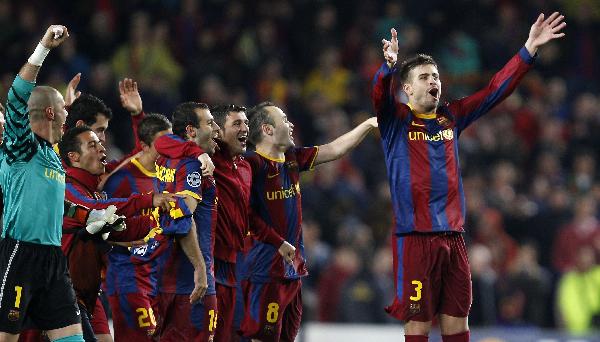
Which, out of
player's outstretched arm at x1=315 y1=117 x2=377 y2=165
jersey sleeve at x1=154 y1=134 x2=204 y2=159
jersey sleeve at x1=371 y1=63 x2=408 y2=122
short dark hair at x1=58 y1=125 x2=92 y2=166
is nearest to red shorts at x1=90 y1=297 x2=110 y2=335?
short dark hair at x1=58 y1=125 x2=92 y2=166

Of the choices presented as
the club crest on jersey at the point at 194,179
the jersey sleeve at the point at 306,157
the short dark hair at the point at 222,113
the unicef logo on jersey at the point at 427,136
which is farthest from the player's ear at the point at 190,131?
the unicef logo on jersey at the point at 427,136

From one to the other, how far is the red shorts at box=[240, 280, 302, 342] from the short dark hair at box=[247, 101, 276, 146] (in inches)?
41.3

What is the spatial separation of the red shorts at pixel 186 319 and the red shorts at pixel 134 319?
0.94m

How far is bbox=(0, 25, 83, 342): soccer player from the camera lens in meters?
7.49

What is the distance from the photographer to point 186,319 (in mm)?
8125

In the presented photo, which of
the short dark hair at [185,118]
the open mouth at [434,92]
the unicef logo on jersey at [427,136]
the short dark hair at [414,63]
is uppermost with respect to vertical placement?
→ the short dark hair at [414,63]

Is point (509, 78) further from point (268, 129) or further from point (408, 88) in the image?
point (268, 129)

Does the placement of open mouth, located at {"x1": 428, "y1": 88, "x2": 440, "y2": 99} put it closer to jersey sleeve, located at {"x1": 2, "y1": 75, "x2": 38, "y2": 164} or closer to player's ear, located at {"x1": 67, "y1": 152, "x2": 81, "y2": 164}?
player's ear, located at {"x1": 67, "y1": 152, "x2": 81, "y2": 164}

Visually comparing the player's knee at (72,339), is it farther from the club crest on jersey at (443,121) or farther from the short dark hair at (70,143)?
the club crest on jersey at (443,121)

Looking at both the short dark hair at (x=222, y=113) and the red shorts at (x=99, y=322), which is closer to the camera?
the short dark hair at (x=222, y=113)

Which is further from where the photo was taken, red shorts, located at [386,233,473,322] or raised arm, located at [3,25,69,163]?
red shorts, located at [386,233,473,322]

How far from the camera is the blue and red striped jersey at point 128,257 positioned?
9180 millimetres

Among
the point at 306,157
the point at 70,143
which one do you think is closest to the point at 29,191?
the point at 70,143

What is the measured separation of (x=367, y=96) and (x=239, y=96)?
6.42 ft
